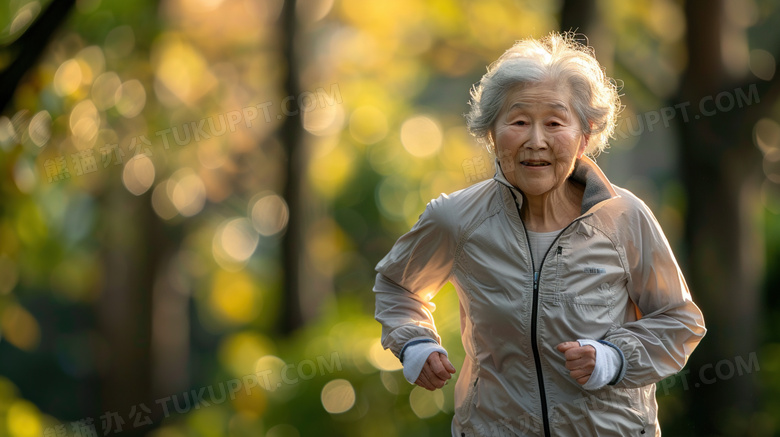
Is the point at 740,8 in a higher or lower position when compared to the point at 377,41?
lower

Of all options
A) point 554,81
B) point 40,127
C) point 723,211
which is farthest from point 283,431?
point 554,81

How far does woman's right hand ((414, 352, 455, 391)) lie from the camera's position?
2.59m

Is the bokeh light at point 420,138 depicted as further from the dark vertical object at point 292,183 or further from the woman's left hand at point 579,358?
the woman's left hand at point 579,358

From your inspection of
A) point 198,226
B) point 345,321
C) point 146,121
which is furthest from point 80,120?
point 198,226

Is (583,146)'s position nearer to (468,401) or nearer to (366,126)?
(468,401)

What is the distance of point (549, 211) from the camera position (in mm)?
2697

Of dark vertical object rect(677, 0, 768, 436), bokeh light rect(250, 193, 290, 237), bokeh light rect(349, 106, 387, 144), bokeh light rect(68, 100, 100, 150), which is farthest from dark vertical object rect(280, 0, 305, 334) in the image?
bokeh light rect(250, 193, 290, 237)

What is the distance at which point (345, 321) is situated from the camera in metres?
7.55

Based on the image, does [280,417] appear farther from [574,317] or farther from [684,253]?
[574,317]

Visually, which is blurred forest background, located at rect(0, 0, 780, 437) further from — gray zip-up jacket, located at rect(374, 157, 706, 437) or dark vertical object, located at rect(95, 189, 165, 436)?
gray zip-up jacket, located at rect(374, 157, 706, 437)

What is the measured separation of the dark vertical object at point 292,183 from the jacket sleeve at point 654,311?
7.16m

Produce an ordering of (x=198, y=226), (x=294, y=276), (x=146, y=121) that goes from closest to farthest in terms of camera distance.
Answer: (x=146, y=121) → (x=294, y=276) → (x=198, y=226)

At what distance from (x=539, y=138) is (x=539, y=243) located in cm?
32

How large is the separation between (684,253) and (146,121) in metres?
5.55
